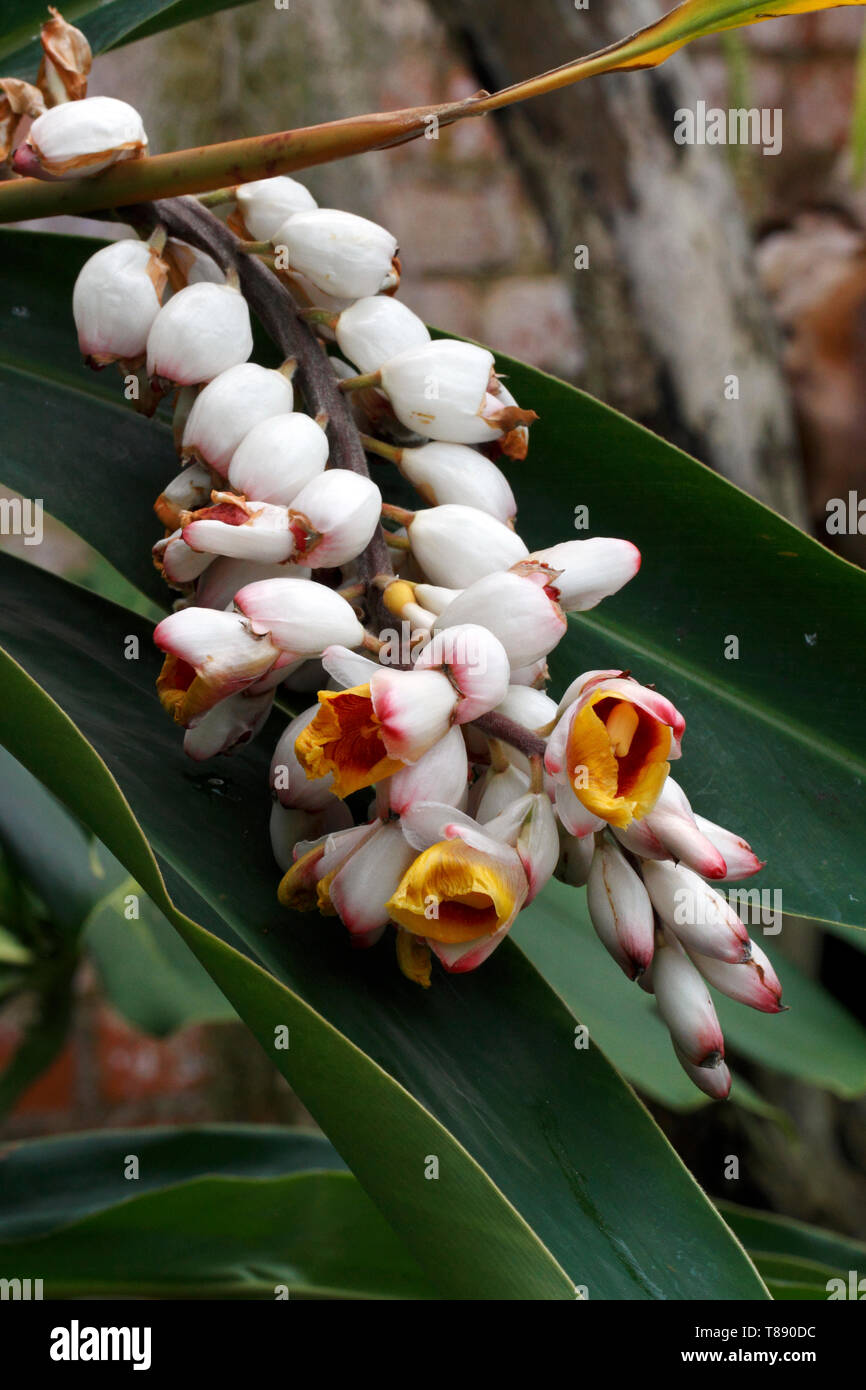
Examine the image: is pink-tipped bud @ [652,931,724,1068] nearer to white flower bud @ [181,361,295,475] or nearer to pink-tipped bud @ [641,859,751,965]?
pink-tipped bud @ [641,859,751,965]

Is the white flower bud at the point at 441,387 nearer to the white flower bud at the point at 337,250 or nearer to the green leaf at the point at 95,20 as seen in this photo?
the white flower bud at the point at 337,250

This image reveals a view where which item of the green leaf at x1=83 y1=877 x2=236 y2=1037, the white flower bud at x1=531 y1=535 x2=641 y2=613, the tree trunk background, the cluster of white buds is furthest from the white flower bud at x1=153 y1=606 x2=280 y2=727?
the tree trunk background

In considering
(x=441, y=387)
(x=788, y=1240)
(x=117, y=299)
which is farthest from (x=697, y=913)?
(x=788, y=1240)

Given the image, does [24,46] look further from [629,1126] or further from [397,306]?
[629,1126]

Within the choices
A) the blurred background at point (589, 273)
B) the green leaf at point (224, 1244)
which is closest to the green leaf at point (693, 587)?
the green leaf at point (224, 1244)

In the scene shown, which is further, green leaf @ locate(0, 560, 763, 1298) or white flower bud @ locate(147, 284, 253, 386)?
white flower bud @ locate(147, 284, 253, 386)

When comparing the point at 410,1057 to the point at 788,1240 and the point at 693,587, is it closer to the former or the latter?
the point at 693,587
